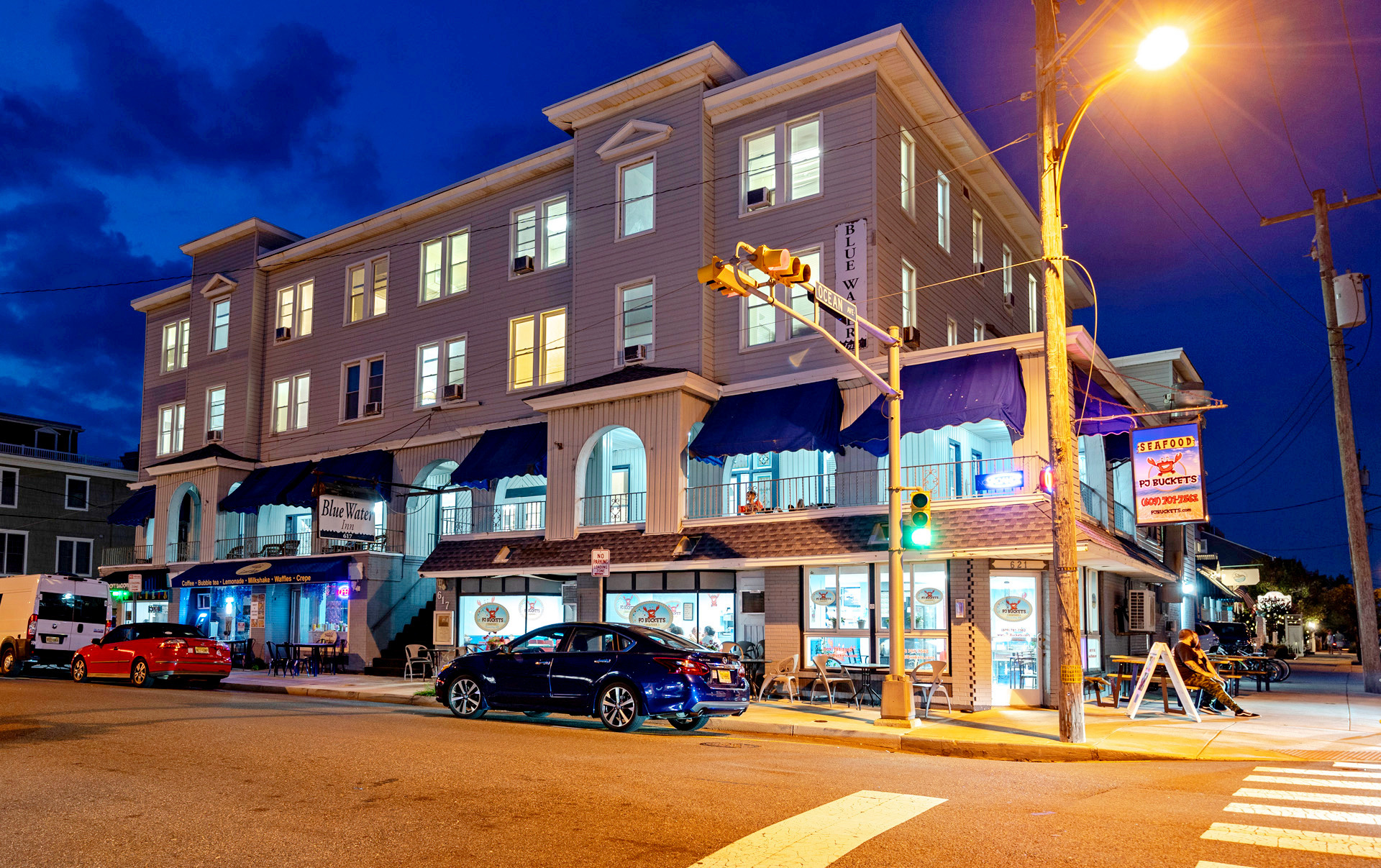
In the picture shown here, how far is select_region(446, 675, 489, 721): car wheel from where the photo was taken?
17.5 meters

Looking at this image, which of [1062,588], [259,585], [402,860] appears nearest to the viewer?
[402,860]

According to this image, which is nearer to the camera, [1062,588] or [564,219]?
[1062,588]

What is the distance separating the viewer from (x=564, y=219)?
28812 millimetres

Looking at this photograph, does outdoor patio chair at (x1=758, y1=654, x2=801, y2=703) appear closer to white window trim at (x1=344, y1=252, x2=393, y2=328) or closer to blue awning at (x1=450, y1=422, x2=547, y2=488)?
blue awning at (x1=450, y1=422, x2=547, y2=488)

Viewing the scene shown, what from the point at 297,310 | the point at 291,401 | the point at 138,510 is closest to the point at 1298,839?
the point at 291,401

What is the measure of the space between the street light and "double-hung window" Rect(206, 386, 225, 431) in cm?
2962

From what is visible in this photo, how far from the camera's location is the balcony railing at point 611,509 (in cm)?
2566

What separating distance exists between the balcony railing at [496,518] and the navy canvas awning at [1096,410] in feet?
44.6

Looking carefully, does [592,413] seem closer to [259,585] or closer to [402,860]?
[259,585]

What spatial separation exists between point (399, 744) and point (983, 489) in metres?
11.6

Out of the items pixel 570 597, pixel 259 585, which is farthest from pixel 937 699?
pixel 259 585

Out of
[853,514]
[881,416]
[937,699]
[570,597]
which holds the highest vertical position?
[881,416]

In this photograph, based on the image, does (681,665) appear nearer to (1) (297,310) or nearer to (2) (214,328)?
(1) (297,310)

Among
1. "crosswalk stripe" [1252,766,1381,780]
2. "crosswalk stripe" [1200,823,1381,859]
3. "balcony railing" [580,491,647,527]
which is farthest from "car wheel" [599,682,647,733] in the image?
"balcony railing" [580,491,647,527]
